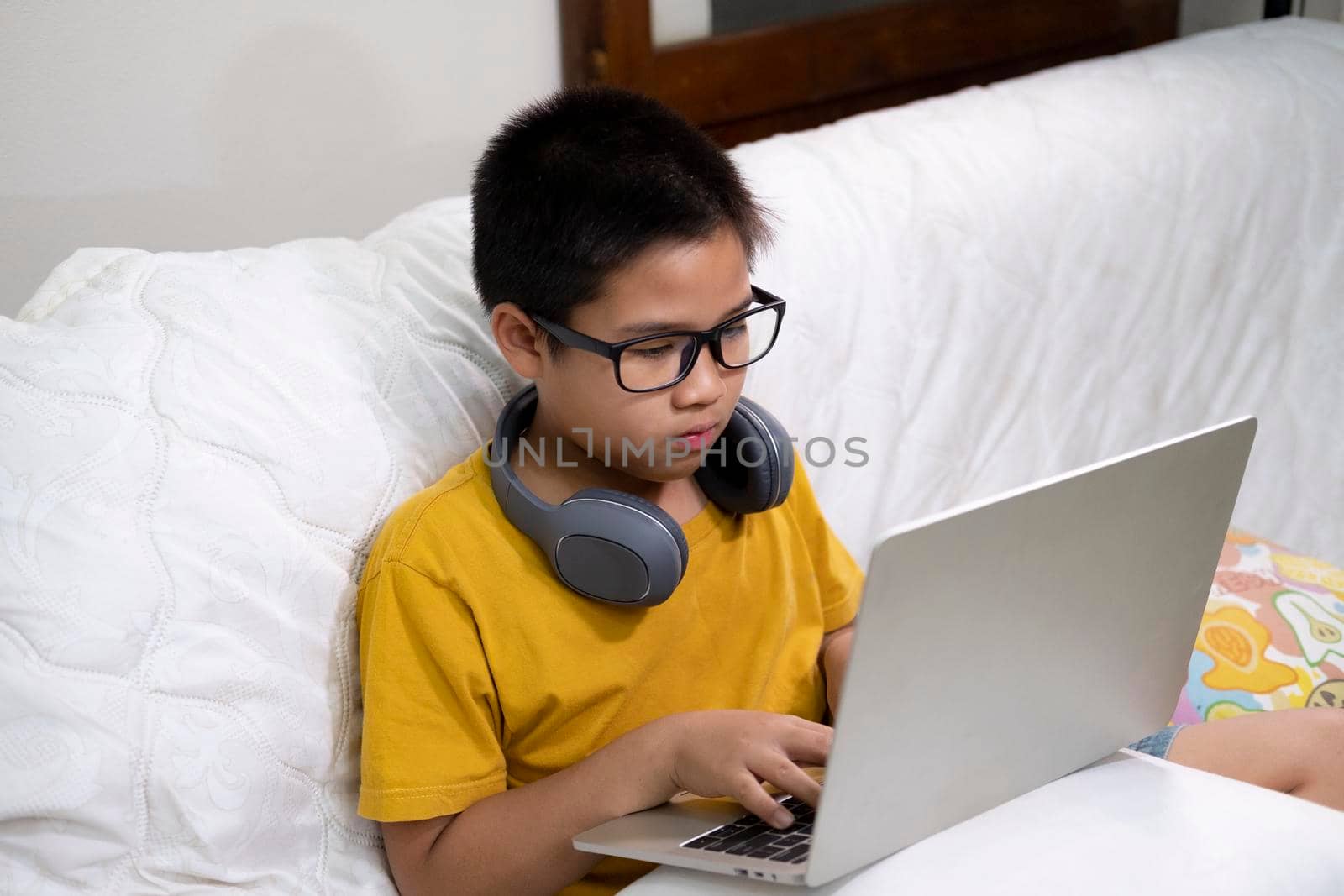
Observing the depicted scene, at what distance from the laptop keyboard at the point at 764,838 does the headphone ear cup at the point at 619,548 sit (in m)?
0.18

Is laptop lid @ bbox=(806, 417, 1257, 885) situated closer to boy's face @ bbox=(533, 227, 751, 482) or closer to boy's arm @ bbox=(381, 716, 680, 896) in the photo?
boy's arm @ bbox=(381, 716, 680, 896)

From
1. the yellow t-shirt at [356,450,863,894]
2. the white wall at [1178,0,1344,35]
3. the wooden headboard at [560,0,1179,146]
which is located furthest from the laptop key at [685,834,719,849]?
the white wall at [1178,0,1344,35]

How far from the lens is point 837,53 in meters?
1.80

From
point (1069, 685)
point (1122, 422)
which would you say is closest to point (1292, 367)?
point (1122, 422)

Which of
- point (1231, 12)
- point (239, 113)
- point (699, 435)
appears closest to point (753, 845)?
point (699, 435)

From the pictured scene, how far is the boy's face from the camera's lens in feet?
3.09

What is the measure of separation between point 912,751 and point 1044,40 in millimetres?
1569

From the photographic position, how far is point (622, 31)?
1.57 meters

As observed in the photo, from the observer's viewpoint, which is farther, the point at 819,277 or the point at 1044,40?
Answer: the point at 1044,40

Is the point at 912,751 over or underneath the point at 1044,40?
underneath

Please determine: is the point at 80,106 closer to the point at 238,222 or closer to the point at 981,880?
the point at 238,222

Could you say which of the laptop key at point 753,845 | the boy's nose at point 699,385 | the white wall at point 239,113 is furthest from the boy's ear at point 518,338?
the white wall at point 239,113

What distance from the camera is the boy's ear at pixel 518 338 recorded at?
39.3 inches

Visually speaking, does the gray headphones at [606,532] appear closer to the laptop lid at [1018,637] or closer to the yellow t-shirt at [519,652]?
the yellow t-shirt at [519,652]
